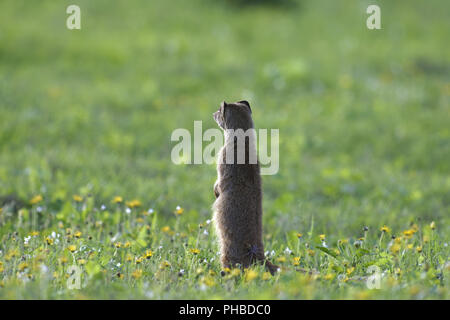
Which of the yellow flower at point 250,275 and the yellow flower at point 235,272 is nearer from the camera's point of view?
the yellow flower at point 250,275

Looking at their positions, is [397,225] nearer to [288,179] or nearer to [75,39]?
[288,179]

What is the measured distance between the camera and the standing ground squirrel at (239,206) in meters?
4.41

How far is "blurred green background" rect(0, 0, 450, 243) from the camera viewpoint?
7824 mm

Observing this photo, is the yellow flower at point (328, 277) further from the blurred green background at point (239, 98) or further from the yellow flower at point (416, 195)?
the yellow flower at point (416, 195)

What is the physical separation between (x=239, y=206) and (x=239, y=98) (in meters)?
8.06

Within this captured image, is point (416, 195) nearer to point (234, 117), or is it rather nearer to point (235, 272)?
point (234, 117)

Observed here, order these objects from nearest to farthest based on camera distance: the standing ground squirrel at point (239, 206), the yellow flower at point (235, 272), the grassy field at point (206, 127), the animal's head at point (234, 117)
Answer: the yellow flower at point (235, 272)
the grassy field at point (206, 127)
the standing ground squirrel at point (239, 206)
the animal's head at point (234, 117)

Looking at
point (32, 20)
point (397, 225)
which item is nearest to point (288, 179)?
point (397, 225)

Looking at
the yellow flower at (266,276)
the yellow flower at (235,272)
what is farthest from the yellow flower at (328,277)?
the yellow flower at (235,272)

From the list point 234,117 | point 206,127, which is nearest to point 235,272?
point 234,117

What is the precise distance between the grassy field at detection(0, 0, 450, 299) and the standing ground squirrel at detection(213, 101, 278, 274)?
230mm

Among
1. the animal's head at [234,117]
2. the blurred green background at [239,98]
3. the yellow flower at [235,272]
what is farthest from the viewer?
the blurred green background at [239,98]

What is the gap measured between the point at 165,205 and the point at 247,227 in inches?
118

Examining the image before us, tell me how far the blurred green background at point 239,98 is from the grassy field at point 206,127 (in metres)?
0.05
